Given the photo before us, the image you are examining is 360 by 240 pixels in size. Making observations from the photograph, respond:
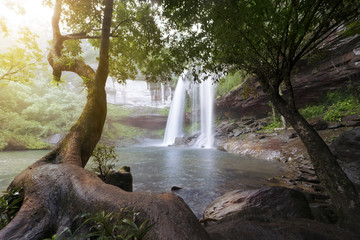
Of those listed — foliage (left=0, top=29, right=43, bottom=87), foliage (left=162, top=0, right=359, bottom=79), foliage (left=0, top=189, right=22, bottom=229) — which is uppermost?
foliage (left=0, top=29, right=43, bottom=87)

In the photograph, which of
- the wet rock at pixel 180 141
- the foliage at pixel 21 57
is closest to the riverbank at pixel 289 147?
the wet rock at pixel 180 141

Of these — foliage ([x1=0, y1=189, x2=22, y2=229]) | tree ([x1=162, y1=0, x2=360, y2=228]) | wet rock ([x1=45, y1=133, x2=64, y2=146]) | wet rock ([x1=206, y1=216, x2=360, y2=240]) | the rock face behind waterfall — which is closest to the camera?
wet rock ([x1=206, y1=216, x2=360, y2=240])

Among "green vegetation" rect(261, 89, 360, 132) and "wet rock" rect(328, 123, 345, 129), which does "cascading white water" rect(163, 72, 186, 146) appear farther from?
"wet rock" rect(328, 123, 345, 129)

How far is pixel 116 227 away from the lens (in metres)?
1.50

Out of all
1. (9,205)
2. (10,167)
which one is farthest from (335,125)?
(10,167)

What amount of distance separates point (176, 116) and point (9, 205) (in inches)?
1228

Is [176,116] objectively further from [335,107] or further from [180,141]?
[335,107]

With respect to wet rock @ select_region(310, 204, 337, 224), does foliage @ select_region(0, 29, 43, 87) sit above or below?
above

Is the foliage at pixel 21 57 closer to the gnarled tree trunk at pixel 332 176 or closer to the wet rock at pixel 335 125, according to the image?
the gnarled tree trunk at pixel 332 176

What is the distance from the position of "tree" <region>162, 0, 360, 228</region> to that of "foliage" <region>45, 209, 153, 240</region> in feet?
10.6

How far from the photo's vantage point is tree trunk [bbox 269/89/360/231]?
261 cm

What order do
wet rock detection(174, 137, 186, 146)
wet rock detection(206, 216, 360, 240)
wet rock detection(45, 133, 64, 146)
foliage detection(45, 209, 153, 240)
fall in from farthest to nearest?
wet rock detection(174, 137, 186, 146), wet rock detection(45, 133, 64, 146), wet rock detection(206, 216, 360, 240), foliage detection(45, 209, 153, 240)

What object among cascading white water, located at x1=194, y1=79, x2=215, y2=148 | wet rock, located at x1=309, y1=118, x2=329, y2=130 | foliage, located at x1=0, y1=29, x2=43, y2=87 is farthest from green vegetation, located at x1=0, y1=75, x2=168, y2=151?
wet rock, located at x1=309, y1=118, x2=329, y2=130

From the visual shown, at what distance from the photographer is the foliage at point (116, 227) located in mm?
1358
